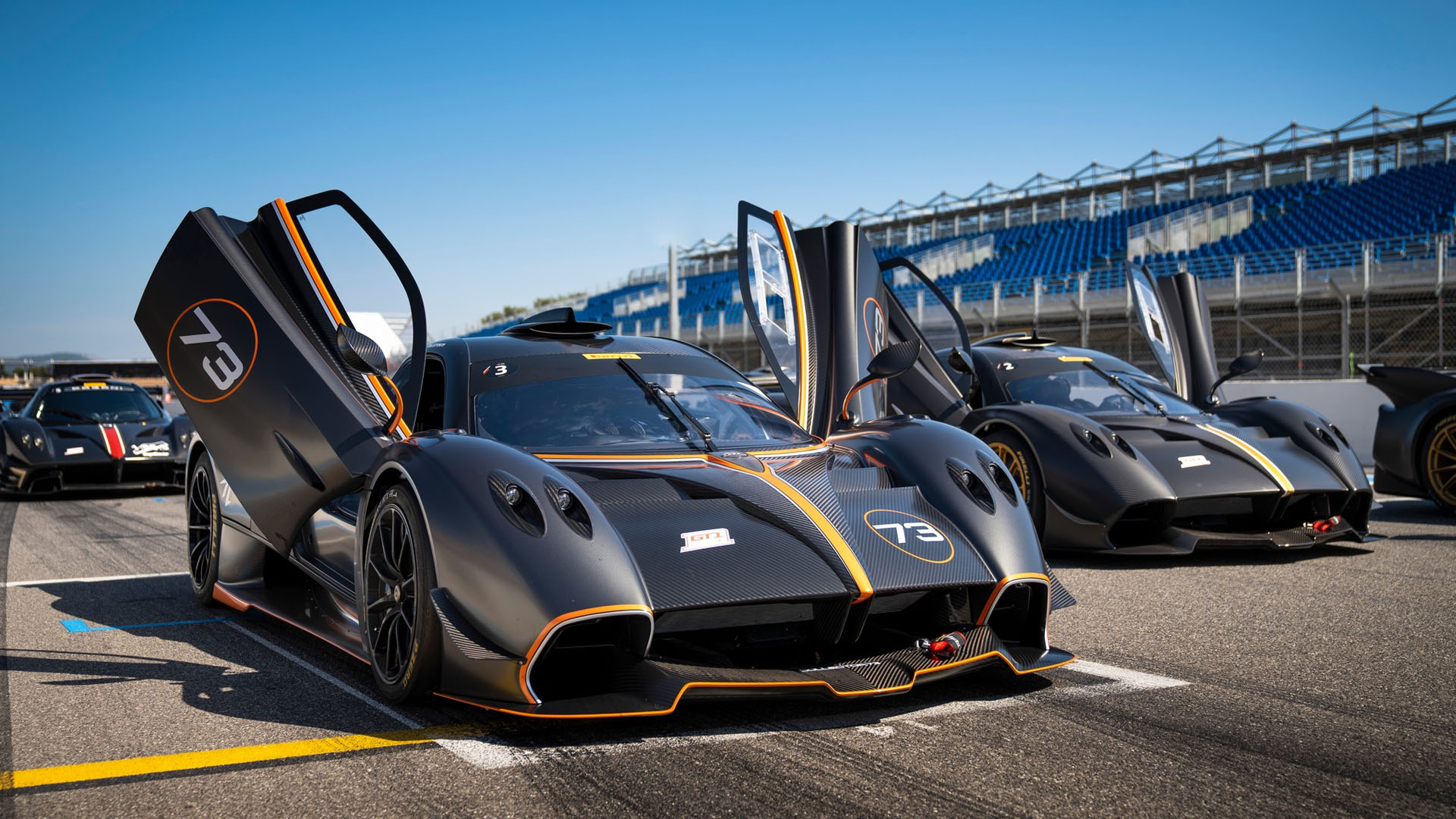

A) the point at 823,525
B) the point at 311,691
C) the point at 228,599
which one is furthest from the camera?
the point at 228,599

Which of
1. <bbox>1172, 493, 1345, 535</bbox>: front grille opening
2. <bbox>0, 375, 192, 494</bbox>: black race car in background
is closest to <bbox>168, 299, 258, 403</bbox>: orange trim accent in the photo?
<bbox>1172, 493, 1345, 535</bbox>: front grille opening

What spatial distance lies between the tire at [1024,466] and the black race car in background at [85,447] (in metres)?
8.48

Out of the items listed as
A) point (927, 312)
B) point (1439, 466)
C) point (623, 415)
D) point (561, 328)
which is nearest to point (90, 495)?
point (561, 328)

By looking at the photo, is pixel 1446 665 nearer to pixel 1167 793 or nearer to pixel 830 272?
pixel 1167 793

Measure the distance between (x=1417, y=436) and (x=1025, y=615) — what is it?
619 centimetres

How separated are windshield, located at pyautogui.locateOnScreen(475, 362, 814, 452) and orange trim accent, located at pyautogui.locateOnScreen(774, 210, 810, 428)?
62 centimetres

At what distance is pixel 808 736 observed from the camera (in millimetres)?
3123

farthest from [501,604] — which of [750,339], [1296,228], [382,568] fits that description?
[1296,228]

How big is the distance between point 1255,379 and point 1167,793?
43.5 feet

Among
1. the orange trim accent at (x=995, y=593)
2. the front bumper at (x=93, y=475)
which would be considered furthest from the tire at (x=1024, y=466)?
the front bumper at (x=93, y=475)

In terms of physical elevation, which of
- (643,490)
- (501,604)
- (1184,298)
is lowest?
(501,604)

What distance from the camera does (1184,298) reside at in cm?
864

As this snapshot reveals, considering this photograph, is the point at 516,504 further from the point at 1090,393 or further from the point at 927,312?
the point at 927,312

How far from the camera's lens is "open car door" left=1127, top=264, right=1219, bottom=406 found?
8406mm
